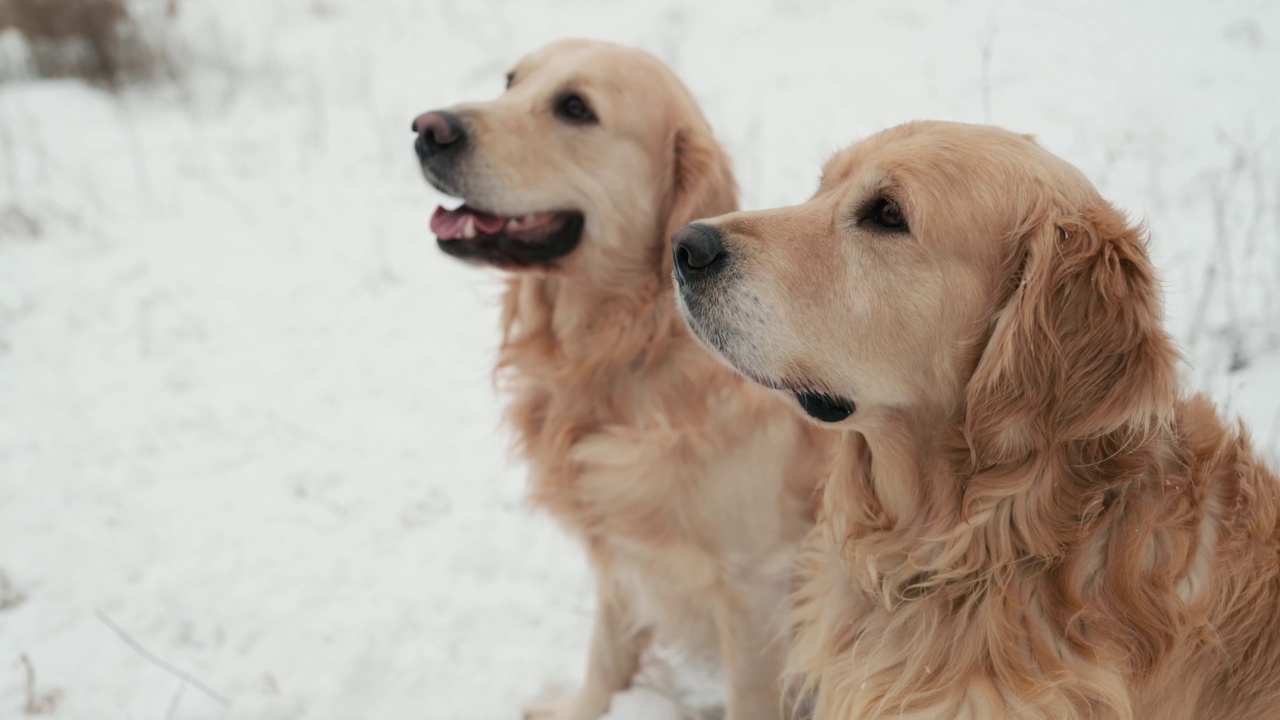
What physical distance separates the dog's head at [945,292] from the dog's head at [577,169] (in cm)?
76

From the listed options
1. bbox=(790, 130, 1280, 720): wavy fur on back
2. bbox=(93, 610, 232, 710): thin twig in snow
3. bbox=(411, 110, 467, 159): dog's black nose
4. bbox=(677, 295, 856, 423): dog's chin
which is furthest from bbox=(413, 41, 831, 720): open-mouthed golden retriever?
bbox=(93, 610, 232, 710): thin twig in snow

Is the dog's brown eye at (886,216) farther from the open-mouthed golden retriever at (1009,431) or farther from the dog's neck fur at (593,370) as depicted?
the dog's neck fur at (593,370)

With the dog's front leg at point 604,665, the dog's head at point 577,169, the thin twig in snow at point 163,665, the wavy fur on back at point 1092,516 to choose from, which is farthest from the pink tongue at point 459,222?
the thin twig in snow at point 163,665

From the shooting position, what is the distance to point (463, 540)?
11.7ft

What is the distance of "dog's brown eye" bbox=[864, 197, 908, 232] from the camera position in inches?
70.6

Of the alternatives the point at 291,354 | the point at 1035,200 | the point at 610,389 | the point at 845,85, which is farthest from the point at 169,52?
the point at 1035,200

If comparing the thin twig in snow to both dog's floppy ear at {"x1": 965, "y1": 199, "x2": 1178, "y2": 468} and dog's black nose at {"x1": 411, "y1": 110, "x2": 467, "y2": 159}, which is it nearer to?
dog's black nose at {"x1": 411, "y1": 110, "x2": 467, "y2": 159}

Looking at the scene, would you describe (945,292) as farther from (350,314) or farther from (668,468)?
(350,314)

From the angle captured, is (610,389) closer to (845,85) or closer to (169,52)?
(845,85)

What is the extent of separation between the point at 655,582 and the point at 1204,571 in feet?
4.67

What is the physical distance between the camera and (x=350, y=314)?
509 centimetres

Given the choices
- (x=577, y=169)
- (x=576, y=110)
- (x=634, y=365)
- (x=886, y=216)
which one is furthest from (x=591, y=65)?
(x=886, y=216)

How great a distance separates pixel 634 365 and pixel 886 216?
3.44 ft

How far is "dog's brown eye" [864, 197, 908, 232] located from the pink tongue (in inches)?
49.3
